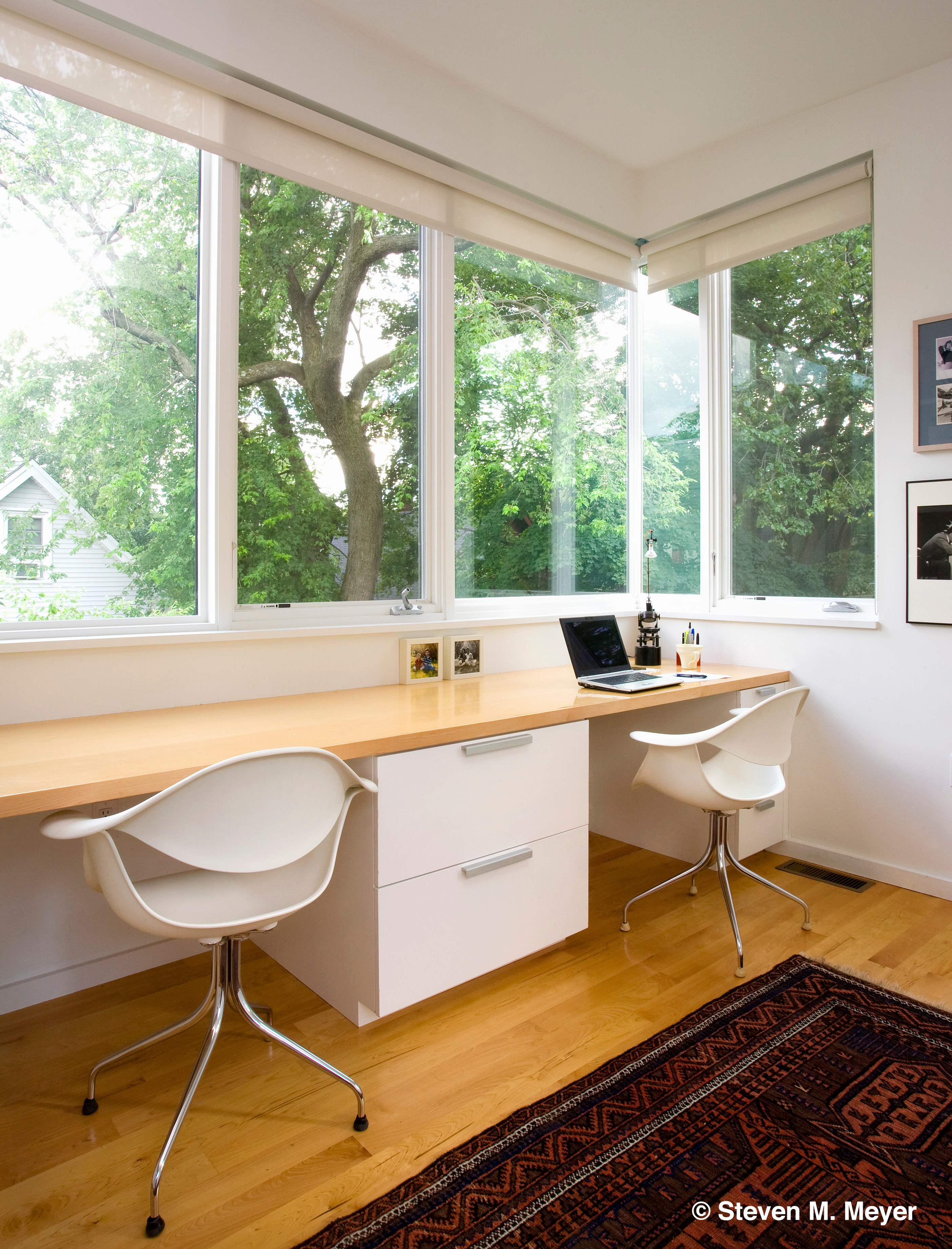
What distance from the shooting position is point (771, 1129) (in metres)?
1.52

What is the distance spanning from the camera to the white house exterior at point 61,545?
196 centimetres

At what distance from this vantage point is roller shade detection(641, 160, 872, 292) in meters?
2.77

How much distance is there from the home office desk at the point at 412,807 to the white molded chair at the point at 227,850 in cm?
6

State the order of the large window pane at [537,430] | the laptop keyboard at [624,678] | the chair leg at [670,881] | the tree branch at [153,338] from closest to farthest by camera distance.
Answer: the tree branch at [153,338], the chair leg at [670,881], the laptop keyboard at [624,678], the large window pane at [537,430]

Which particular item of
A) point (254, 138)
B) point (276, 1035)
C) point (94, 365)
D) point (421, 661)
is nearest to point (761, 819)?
point (421, 661)

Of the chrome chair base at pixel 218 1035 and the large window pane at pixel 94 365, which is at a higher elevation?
the large window pane at pixel 94 365

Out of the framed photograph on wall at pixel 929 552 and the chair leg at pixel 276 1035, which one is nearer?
the chair leg at pixel 276 1035

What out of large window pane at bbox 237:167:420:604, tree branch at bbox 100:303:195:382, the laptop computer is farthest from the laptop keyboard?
tree branch at bbox 100:303:195:382

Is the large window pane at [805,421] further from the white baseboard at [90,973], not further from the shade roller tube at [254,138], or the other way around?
the white baseboard at [90,973]

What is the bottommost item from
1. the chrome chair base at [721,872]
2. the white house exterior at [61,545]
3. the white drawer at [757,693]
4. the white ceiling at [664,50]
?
the chrome chair base at [721,872]

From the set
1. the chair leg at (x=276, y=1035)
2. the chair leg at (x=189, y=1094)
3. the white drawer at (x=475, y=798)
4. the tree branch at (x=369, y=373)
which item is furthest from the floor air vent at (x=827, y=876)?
the tree branch at (x=369, y=373)

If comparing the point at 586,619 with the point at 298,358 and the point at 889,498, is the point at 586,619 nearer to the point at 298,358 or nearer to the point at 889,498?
the point at 889,498

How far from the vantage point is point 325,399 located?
2.54 meters

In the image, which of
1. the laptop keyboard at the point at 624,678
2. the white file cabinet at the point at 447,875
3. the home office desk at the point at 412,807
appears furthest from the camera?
the laptop keyboard at the point at 624,678
